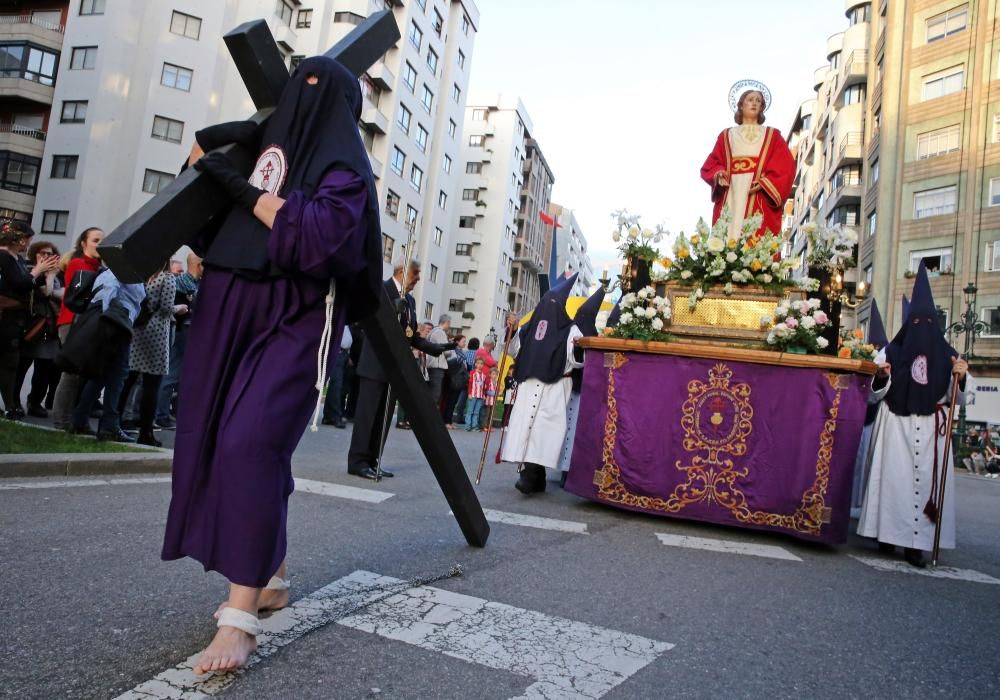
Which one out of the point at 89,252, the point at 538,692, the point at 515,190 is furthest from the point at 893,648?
the point at 515,190

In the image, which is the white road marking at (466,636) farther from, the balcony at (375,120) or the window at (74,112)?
the balcony at (375,120)

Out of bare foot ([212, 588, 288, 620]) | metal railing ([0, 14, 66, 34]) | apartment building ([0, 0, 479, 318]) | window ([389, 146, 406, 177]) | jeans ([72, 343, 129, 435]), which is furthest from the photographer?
window ([389, 146, 406, 177])

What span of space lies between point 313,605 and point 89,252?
5.71m

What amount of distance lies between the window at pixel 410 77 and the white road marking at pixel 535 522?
141 feet

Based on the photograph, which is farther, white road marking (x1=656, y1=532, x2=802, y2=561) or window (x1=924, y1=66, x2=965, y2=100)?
window (x1=924, y1=66, x2=965, y2=100)

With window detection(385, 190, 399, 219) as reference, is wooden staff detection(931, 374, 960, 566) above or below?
below

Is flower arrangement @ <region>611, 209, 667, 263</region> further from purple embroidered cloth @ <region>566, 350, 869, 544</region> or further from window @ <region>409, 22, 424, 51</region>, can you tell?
window @ <region>409, 22, 424, 51</region>

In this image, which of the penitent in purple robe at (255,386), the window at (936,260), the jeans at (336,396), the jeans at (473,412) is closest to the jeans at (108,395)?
the penitent in purple robe at (255,386)

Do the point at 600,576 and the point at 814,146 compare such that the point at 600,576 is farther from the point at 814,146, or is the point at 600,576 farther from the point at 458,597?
the point at 814,146

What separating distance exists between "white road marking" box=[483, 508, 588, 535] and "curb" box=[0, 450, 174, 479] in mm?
2233

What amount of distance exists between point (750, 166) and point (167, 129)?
32.4m

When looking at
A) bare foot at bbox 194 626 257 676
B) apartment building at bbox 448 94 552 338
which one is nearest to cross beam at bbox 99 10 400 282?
bare foot at bbox 194 626 257 676

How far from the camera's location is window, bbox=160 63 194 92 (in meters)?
34.2

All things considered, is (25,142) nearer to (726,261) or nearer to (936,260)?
(726,261)
